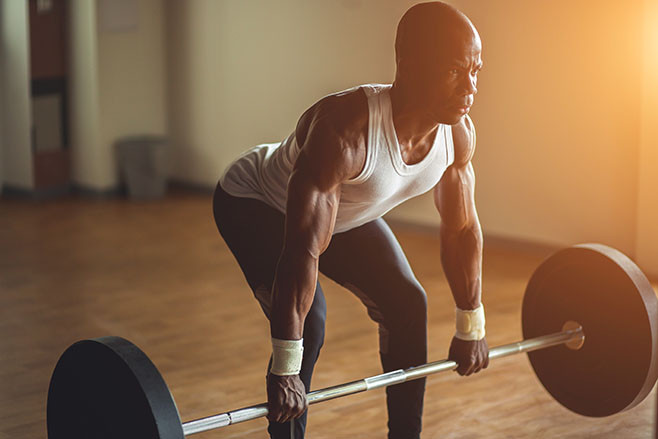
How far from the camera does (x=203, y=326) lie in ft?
13.2

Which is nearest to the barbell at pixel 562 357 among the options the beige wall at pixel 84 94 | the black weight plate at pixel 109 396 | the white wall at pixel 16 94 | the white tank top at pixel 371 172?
the black weight plate at pixel 109 396

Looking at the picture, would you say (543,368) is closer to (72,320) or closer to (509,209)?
(72,320)

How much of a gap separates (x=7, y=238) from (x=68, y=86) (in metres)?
1.68

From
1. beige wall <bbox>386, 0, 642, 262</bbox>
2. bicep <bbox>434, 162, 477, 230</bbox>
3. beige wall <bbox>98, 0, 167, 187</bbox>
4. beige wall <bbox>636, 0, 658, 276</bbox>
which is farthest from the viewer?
beige wall <bbox>98, 0, 167, 187</bbox>

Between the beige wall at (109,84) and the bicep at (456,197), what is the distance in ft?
15.8

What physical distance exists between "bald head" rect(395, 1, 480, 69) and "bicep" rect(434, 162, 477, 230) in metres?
0.41

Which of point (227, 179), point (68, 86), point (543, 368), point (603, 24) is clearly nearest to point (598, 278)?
point (543, 368)

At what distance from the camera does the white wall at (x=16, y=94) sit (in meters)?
6.62

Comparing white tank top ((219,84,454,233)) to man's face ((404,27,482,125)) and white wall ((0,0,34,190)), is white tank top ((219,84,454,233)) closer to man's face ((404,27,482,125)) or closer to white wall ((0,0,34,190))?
man's face ((404,27,482,125))

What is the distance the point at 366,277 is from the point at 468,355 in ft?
1.11

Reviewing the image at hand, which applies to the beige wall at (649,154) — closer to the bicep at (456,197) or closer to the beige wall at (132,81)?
the bicep at (456,197)

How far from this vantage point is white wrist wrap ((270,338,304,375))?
2.04 metres

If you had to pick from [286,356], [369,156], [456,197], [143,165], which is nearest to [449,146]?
[456,197]

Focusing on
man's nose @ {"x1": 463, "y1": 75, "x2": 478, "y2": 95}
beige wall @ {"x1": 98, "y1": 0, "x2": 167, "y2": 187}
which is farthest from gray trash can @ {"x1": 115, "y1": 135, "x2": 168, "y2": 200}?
man's nose @ {"x1": 463, "y1": 75, "x2": 478, "y2": 95}
